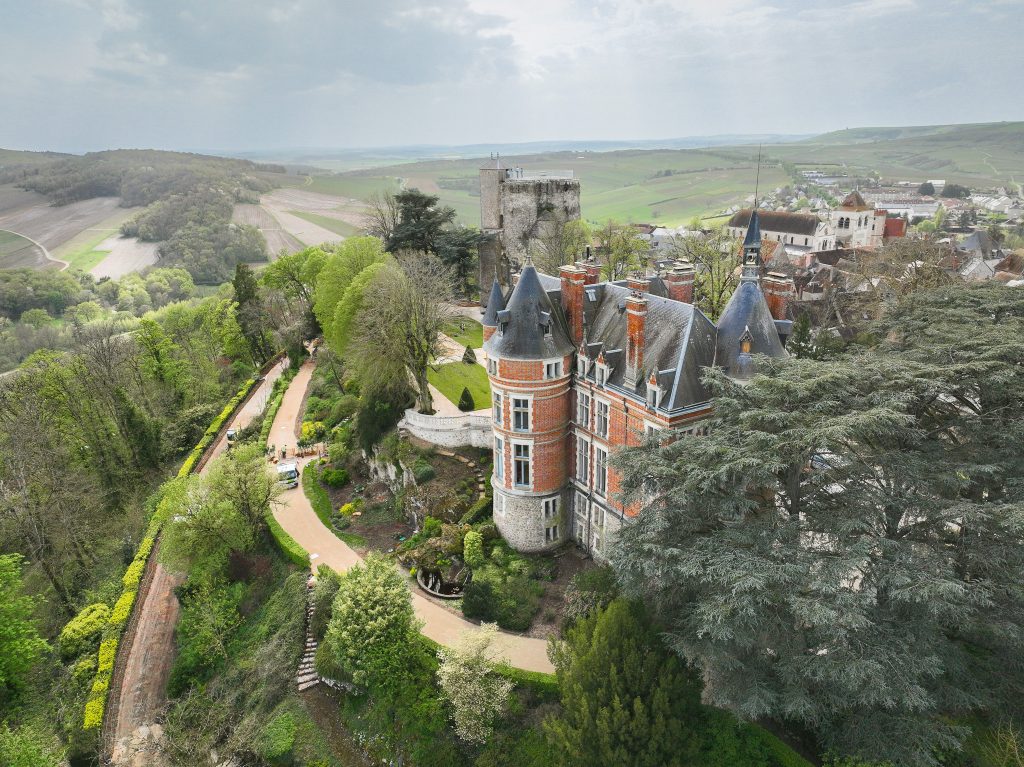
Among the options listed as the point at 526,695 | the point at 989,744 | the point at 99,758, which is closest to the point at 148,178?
the point at 99,758

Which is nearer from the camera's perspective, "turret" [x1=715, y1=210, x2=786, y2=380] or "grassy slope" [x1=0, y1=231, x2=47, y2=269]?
"turret" [x1=715, y1=210, x2=786, y2=380]

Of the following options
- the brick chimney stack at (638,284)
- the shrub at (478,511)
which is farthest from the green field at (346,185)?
the brick chimney stack at (638,284)

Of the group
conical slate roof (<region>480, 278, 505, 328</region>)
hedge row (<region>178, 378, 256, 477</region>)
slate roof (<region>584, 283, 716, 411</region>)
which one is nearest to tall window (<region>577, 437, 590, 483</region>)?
slate roof (<region>584, 283, 716, 411</region>)

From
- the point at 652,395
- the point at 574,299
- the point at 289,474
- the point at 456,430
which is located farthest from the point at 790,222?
the point at 289,474

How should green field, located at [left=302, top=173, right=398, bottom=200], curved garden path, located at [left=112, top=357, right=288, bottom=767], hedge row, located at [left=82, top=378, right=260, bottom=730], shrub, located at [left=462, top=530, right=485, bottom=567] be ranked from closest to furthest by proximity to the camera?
1. curved garden path, located at [left=112, top=357, right=288, bottom=767]
2. hedge row, located at [left=82, top=378, right=260, bottom=730]
3. shrub, located at [left=462, top=530, right=485, bottom=567]
4. green field, located at [left=302, top=173, right=398, bottom=200]

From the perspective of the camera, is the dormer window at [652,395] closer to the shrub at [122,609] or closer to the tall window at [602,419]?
the tall window at [602,419]

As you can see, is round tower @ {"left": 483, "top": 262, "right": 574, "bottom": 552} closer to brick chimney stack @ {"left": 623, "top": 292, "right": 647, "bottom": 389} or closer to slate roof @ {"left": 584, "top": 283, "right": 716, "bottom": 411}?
slate roof @ {"left": 584, "top": 283, "right": 716, "bottom": 411}

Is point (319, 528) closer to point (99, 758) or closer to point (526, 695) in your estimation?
point (99, 758)
